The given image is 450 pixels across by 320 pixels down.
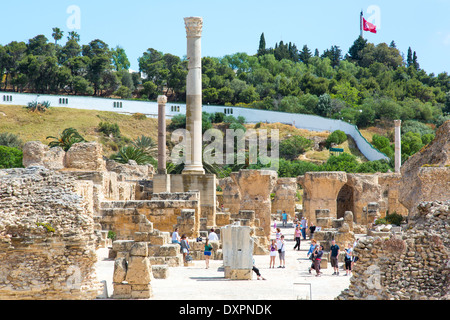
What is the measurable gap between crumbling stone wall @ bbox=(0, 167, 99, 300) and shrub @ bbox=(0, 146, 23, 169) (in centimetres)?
3545

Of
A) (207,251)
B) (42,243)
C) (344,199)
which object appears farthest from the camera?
(344,199)

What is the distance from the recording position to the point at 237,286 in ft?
43.2

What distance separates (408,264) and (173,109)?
67.9 metres

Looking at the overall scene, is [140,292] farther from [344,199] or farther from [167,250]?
[344,199]

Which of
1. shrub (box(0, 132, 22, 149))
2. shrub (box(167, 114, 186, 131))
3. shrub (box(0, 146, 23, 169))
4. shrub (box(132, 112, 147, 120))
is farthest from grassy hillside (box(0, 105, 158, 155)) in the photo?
shrub (box(0, 146, 23, 169))

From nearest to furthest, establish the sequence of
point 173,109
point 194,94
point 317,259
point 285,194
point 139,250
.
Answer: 1. point 139,250
2. point 317,259
3. point 194,94
4. point 285,194
5. point 173,109

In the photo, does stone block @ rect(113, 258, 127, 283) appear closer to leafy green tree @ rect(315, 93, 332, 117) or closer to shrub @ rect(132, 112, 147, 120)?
shrub @ rect(132, 112, 147, 120)

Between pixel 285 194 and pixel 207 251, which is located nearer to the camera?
pixel 207 251

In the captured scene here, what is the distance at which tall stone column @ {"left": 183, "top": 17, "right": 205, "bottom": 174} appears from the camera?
23.5 meters

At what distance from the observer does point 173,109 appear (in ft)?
252

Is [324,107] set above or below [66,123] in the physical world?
above

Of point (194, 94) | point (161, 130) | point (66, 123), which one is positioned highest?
point (66, 123)

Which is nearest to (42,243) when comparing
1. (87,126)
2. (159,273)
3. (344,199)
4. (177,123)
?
(159,273)

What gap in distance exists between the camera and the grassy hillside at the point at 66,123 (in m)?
64.1
